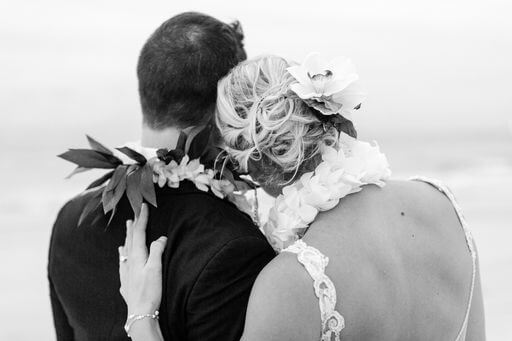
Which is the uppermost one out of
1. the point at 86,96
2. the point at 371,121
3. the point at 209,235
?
the point at 209,235

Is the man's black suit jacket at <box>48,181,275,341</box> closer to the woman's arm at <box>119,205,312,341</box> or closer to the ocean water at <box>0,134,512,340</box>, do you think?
the woman's arm at <box>119,205,312,341</box>

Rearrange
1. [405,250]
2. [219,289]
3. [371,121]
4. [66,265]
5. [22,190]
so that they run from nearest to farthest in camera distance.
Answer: [219,289], [405,250], [66,265], [22,190], [371,121]

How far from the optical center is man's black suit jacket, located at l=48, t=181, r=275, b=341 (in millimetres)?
2951

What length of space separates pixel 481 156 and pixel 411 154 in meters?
2.16

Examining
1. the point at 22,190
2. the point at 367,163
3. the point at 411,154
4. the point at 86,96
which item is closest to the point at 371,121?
the point at 411,154

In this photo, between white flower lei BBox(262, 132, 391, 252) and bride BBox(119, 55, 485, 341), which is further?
white flower lei BBox(262, 132, 391, 252)

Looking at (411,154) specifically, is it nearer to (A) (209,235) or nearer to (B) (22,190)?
(B) (22,190)

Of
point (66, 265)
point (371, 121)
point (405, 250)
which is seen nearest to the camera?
point (405, 250)

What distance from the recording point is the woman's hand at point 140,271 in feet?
10.00

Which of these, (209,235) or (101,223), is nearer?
(209,235)

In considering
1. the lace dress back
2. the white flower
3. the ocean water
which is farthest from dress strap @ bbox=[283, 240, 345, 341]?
the ocean water

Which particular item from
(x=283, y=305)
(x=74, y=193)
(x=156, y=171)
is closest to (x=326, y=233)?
(x=283, y=305)

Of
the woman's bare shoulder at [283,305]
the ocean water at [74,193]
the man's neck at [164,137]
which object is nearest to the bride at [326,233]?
the woman's bare shoulder at [283,305]

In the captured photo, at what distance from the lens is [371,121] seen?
3447 centimetres
